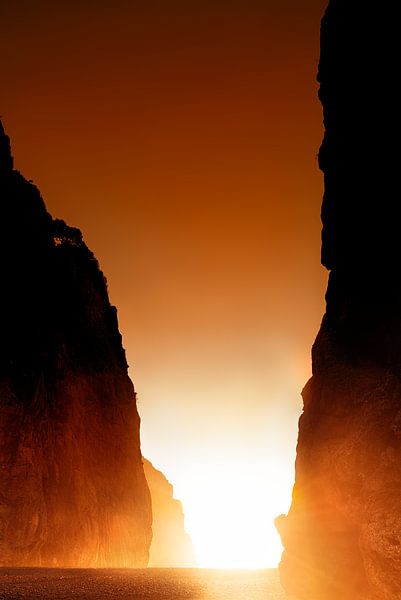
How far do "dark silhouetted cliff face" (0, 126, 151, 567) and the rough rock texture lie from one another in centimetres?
7209

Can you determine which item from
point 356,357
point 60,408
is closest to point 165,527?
point 60,408

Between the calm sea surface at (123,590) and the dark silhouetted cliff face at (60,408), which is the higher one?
the dark silhouetted cliff face at (60,408)

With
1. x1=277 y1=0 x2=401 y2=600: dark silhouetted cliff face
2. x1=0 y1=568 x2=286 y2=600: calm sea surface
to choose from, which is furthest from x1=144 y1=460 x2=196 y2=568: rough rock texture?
x1=277 y1=0 x2=401 y2=600: dark silhouetted cliff face

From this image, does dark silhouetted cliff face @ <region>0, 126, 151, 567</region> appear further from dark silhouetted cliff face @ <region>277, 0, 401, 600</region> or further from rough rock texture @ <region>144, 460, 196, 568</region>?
rough rock texture @ <region>144, 460, 196, 568</region>

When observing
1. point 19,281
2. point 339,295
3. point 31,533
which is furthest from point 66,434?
point 339,295

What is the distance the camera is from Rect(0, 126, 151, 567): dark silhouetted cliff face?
2691 cm

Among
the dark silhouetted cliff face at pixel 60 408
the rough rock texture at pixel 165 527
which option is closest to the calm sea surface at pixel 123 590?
the dark silhouetted cliff face at pixel 60 408

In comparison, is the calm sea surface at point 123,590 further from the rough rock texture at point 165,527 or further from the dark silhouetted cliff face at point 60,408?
the rough rock texture at point 165,527

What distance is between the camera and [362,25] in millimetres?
13500

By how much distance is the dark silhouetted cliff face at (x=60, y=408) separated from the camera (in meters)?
26.9

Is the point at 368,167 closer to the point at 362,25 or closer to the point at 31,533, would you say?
the point at 362,25

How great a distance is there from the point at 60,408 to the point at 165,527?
3872 inches

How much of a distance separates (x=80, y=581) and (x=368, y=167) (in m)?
14.9

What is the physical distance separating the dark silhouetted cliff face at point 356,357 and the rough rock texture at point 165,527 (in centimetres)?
10267
